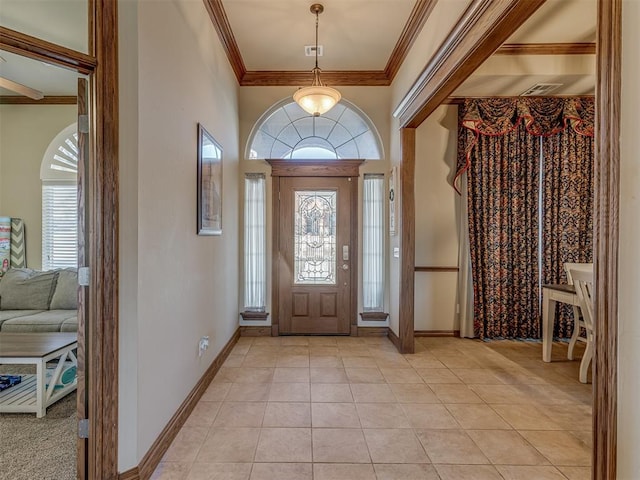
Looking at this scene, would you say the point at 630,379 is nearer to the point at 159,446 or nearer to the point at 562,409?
the point at 562,409

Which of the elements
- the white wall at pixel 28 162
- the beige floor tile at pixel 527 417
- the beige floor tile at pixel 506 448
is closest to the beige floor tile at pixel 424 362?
the beige floor tile at pixel 527 417

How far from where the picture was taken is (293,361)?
11.9ft

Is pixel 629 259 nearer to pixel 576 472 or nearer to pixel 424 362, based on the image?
pixel 576 472

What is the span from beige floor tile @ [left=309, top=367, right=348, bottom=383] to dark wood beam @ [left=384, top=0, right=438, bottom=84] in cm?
351

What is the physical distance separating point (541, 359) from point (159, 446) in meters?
3.79

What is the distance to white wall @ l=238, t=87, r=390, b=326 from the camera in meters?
4.60

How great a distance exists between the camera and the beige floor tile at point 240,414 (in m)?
2.39

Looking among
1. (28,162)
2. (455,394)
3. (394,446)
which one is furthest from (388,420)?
(28,162)

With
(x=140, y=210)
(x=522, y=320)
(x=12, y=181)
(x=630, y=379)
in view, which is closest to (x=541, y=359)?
(x=522, y=320)

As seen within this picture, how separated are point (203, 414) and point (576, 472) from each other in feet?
7.94

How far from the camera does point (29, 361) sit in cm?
245

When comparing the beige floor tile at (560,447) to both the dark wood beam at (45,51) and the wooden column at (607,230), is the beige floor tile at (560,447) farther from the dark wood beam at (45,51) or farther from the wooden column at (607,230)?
the dark wood beam at (45,51)

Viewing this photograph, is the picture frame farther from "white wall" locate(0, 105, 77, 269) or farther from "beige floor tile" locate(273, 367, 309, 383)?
"white wall" locate(0, 105, 77, 269)

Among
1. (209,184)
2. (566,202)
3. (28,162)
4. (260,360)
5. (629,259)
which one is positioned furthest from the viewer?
(28,162)
